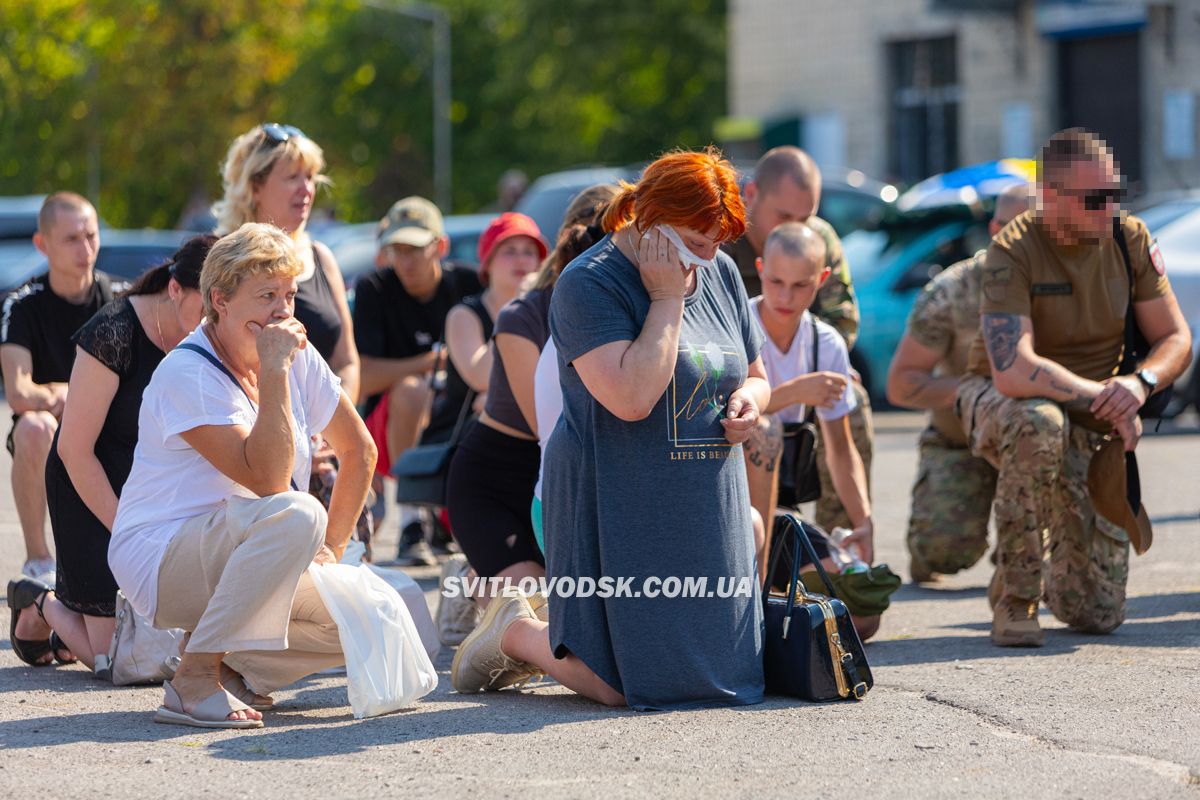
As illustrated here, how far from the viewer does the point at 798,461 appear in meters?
6.75

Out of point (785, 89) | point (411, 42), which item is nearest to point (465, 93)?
point (411, 42)

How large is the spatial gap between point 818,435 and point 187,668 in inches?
120

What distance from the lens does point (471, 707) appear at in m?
5.48

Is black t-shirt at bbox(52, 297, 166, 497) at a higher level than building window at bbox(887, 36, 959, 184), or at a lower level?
lower

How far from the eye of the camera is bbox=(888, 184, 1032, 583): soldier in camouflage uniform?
7750 mm

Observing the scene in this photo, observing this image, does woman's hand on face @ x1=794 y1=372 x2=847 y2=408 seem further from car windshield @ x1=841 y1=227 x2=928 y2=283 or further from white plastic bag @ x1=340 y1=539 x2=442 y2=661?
car windshield @ x1=841 y1=227 x2=928 y2=283

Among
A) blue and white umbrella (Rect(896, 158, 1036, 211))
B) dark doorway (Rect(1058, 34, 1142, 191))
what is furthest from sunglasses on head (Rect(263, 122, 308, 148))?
dark doorway (Rect(1058, 34, 1142, 191))

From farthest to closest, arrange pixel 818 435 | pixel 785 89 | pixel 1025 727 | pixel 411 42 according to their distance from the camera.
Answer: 1. pixel 411 42
2. pixel 785 89
3. pixel 818 435
4. pixel 1025 727

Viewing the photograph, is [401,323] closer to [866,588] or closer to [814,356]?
[814,356]

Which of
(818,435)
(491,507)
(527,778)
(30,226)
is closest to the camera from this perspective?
(527,778)

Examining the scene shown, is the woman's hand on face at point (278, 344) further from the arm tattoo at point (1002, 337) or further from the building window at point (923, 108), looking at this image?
the building window at point (923, 108)

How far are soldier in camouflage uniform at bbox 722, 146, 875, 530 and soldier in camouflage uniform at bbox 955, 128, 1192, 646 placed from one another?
100 cm

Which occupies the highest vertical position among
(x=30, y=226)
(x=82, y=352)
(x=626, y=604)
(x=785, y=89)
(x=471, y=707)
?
(x=785, y=89)

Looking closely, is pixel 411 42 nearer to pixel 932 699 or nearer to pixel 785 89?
pixel 785 89
